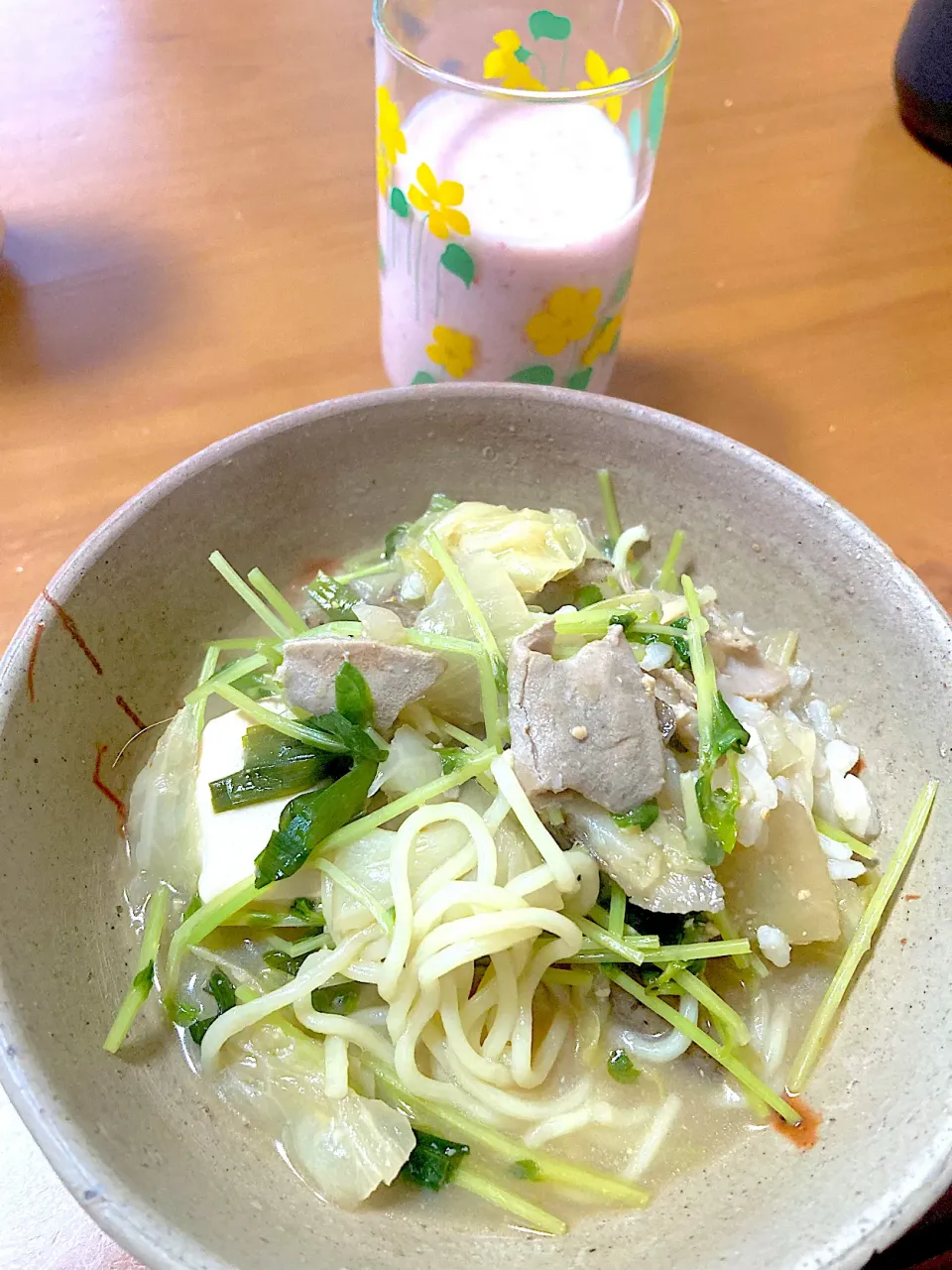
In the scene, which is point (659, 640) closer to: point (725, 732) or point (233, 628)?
point (725, 732)

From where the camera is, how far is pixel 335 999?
4.02ft

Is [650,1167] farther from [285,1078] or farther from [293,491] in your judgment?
[293,491]

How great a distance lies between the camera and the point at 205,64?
264 centimetres

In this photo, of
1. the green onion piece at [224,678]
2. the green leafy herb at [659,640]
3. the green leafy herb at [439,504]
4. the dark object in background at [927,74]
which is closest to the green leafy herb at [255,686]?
the green onion piece at [224,678]

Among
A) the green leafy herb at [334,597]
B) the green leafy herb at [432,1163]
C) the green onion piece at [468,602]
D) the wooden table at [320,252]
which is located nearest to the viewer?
the green leafy herb at [432,1163]

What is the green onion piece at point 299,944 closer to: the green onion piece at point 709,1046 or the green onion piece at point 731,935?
the green onion piece at point 709,1046

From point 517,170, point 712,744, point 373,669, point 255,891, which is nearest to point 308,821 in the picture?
point 255,891

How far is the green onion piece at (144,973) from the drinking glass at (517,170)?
1.06 meters

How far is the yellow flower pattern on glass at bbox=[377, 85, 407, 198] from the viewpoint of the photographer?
1.54m

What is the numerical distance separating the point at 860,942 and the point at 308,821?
758 millimetres

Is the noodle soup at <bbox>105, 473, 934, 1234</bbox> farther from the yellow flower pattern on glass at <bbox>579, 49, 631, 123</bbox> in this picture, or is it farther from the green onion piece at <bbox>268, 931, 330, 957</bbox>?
the yellow flower pattern on glass at <bbox>579, 49, 631, 123</bbox>

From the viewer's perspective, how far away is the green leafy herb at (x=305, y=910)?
1235 millimetres

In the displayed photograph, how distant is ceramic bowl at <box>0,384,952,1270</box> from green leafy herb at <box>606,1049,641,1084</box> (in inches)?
5.3

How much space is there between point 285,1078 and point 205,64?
2.66 meters
